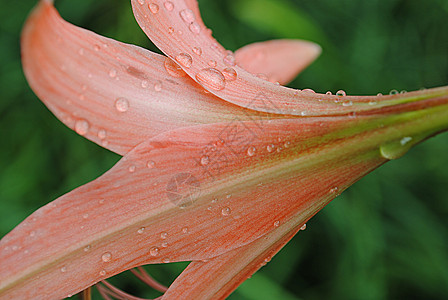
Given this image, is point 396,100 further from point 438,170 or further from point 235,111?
point 438,170

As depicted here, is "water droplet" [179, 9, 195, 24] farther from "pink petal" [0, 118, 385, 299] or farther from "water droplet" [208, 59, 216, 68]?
"pink petal" [0, 118, 385, 299]

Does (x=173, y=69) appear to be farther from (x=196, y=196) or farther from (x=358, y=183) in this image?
(x=358, y=183)

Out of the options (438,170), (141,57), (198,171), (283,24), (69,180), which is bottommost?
(198,171)

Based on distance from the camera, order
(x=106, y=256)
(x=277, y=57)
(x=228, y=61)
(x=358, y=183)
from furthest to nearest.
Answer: (x=358, y=183), (x=277, y=57), (x=228, y=61), (x=106, y=256)

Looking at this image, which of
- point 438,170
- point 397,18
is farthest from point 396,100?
point 397,18

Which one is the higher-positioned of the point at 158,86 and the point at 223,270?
the point at 158,86

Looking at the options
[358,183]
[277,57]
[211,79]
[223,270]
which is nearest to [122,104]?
[211,79]
